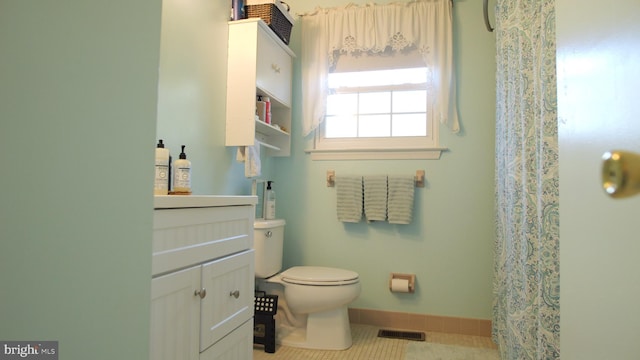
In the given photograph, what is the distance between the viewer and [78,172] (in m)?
0.49

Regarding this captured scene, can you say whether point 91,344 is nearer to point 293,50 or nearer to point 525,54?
point 525,54

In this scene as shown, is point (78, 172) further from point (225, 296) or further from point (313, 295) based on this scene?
point (313, 295)

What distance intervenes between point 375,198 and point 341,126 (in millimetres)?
606

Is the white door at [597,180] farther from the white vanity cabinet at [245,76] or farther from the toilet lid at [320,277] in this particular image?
the white vanity cabinet at [245,76]

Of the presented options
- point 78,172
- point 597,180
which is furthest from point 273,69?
point 597,180

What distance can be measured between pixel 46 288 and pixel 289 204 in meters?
2.37

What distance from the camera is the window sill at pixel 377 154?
258cm

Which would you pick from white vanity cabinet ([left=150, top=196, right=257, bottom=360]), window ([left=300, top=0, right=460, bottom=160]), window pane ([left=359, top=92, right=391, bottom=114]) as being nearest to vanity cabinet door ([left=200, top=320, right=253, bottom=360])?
white vanity cabinet ([left=150, top=196, right=257, bottom=360])

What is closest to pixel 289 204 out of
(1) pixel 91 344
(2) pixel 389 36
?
(2) pixel 389 36

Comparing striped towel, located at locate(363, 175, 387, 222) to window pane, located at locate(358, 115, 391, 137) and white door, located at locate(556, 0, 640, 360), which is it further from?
white door, located at locate(556, 0, 640, 360)

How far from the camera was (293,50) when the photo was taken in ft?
9.33

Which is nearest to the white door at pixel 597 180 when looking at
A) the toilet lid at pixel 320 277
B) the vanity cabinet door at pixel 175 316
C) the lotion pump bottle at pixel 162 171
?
the vanity cabinet door at pixel 175 316

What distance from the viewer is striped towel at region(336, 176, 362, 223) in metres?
2.60

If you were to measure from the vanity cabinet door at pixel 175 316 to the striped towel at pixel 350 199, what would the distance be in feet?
4.90
